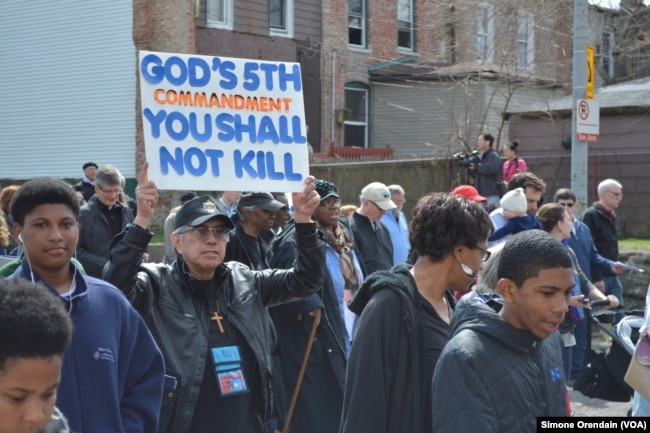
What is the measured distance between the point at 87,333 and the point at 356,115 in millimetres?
25580

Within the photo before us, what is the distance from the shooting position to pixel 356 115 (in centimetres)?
2897

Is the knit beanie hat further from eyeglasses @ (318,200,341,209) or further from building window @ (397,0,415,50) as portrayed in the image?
building window @ (397,0,415,50)

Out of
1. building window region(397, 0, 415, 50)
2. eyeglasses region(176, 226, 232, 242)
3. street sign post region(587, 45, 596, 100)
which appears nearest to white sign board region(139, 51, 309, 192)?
eyeglasses region(176, 226, 232, 242)

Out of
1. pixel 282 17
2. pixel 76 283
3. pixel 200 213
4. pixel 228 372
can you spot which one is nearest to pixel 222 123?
pixel 200 213

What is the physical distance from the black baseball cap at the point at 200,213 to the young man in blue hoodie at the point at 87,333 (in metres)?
0.78

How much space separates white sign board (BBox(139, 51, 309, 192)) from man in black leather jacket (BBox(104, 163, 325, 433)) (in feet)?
1.02

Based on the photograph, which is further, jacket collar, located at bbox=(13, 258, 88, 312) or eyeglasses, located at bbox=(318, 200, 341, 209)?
eyeglasses, located at bbox=(318, 200, 341, 209)

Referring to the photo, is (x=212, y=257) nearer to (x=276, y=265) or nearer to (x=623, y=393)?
(x=276, y=265)

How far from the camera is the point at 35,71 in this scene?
27484mm

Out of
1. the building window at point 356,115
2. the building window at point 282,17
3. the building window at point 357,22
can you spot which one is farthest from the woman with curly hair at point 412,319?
the building window at point 357,22

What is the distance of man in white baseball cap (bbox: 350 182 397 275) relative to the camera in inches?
375

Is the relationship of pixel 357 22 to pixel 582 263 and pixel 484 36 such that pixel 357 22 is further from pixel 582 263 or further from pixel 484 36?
pixel 582 263

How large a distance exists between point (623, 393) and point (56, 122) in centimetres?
2266

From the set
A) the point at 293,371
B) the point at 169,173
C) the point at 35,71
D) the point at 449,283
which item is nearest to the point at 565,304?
the point at 449,283
